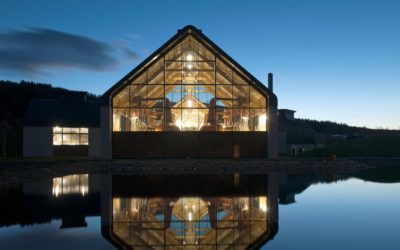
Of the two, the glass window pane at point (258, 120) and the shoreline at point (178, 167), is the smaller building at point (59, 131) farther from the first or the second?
the glass window pane at point (258, 120)

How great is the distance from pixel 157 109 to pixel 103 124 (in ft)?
15.3

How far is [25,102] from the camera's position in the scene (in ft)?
284

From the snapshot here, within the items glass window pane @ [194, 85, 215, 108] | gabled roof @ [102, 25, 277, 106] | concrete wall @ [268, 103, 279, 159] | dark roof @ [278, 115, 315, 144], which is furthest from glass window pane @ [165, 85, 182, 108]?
dark roof @ [278, 115, 315, 144]

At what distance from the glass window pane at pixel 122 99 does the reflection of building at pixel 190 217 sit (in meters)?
16.6

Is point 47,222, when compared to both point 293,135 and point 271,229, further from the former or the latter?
point 293,135

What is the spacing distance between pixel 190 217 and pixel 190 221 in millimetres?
446

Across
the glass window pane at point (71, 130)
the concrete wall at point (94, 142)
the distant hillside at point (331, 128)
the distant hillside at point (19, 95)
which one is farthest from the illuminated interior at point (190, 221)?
the distant hillside at point (331, 128)

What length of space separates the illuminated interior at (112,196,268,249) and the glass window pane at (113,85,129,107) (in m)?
19.3

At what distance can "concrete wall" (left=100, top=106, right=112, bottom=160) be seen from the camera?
1240 inches

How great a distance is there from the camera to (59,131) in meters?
41.2

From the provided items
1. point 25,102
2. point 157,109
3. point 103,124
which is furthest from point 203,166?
point 25,102

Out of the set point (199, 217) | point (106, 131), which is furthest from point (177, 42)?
point (199, 217)

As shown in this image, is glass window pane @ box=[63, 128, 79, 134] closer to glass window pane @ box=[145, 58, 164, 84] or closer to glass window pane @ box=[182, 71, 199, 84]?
glass window pane @ box=[145, 58, 164, 84]

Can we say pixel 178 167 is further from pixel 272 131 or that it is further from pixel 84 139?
pixel 84 139
